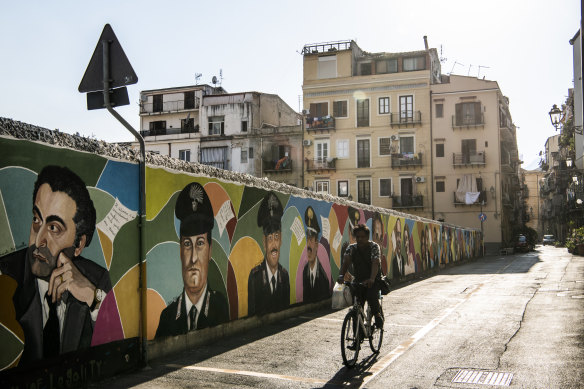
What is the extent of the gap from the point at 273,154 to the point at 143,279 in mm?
47052

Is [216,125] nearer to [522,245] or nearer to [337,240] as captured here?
[522,245]

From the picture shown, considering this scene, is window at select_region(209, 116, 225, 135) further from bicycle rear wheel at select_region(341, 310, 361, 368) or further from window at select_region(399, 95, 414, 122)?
bicycle rear wheel at select_region(341, 310, 361, 368)

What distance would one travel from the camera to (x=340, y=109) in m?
53.4

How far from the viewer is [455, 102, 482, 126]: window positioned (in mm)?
51062

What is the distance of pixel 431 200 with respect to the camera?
51375mm

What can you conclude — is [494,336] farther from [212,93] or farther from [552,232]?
[552,232]

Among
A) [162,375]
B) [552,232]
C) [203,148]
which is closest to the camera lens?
[162,375]

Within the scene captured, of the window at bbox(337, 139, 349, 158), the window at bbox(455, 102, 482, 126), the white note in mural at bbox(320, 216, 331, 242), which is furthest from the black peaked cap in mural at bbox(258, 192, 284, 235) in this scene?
the window at bbox(455, 102, 482, 126)

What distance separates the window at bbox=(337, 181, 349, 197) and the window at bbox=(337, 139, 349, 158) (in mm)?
2453

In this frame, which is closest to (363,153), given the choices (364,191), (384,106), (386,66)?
(364,191)

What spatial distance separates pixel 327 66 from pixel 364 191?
12.2 m

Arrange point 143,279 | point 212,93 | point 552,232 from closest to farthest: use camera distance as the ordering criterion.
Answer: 1. point 143,279
2. point 212,93
3. point 552,232

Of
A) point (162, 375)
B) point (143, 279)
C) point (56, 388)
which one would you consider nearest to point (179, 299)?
point (143, 279)

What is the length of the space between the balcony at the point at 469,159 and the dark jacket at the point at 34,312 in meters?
A: 47.9
